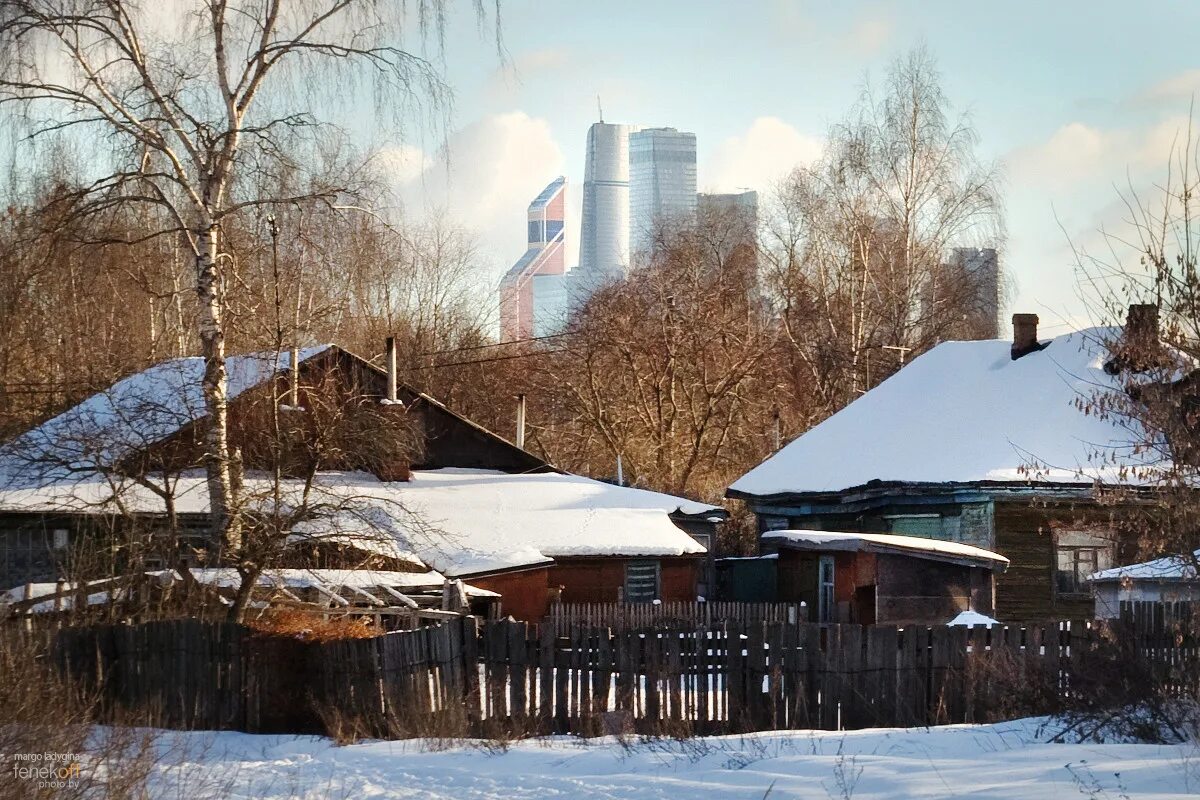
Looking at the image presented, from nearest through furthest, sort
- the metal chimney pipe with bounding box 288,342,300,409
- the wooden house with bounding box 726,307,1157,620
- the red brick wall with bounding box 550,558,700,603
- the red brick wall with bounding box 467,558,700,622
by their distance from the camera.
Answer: the metal chimney pipe with bounding box 288,342,300,409 → the red brick wall with bounding box 467,558,700,622 → the wooden house with bounding box 726,307,1157,620 → the red brick wall with bounding box 550,558,700,603

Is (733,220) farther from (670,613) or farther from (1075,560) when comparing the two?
(670,613)

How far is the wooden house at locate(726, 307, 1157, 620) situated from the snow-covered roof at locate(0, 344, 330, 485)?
37.5ft

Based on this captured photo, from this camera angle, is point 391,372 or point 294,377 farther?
point 391,372

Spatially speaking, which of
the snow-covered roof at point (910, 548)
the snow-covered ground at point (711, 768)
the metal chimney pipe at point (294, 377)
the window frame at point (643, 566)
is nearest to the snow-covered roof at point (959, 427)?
the snow-covered roof at point (910, 548)

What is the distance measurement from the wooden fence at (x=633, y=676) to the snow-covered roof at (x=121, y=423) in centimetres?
331

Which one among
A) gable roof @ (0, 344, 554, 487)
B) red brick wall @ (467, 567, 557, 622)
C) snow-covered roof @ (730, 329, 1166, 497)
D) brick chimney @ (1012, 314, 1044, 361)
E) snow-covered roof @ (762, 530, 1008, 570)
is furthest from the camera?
brick chimney @ (1012, 314, 1044, 361)

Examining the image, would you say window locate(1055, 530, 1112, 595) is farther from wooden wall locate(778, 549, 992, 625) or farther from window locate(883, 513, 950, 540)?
wooden wall locate(778, 549, 992, 625)

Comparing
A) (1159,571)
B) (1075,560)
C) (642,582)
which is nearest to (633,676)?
(1159,571)

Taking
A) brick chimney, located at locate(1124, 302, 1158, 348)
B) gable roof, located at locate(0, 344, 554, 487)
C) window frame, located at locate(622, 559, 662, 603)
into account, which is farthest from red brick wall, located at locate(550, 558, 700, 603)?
brick chimney, located at locate(1124, 302, 1158, 348)

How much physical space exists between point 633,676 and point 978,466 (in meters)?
14.3

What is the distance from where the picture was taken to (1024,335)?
105 ft

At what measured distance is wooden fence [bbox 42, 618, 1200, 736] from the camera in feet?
48.1

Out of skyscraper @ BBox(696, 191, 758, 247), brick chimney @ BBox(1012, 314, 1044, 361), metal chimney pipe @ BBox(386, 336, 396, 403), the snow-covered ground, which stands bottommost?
the snow-covered ground

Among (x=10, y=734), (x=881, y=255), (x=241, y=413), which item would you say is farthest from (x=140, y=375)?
(x=881, y=255)
